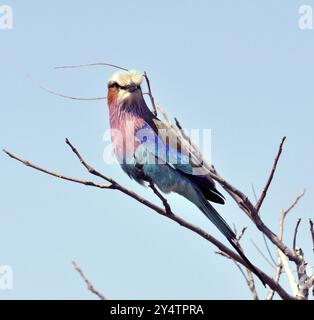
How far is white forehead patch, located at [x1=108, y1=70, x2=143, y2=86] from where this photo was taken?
5203 mm

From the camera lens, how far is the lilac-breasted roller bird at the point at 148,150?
4824 millimetres

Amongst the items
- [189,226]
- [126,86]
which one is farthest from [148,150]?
[189,226]

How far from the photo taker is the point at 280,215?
3.80 m

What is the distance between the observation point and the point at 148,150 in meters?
4.97

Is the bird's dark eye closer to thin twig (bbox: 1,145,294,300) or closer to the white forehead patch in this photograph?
the white forehead patch

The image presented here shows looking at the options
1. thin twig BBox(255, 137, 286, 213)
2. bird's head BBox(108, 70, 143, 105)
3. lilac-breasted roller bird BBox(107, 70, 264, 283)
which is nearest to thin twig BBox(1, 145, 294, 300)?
thin twig BBox(255, 137, 286, 213)

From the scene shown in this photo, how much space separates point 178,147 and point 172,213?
181 cm

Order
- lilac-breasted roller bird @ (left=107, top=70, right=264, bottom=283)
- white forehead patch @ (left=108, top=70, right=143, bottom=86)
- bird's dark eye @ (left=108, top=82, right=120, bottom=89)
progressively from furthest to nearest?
1. bird's dark eye @ (left=108, top=82, right=120, bottom=89)
2. white forehead patch @ (left=108, top=70, right=143, bottom=86)
3. lilac-breasted roller bird @ (left=107, top=70, right=264, bottom=283)

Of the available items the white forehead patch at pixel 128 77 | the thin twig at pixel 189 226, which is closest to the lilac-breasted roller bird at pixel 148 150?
the white forehead patch at pixel 128 77
